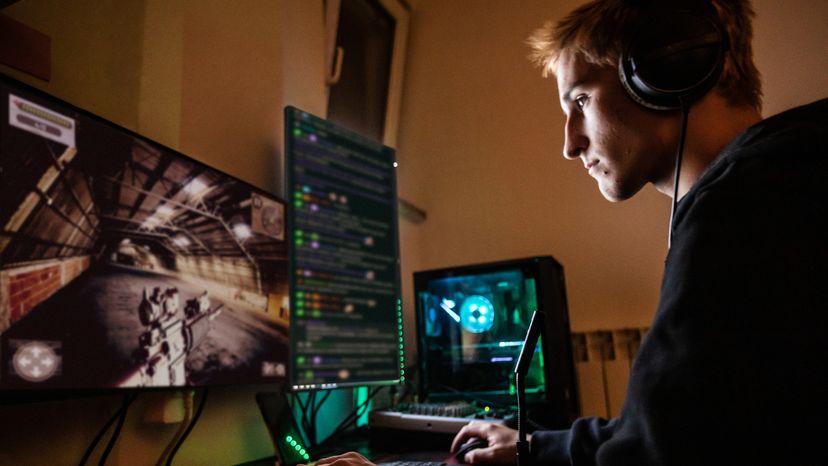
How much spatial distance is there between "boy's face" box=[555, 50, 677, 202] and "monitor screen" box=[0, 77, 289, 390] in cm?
66

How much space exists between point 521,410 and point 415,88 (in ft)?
6.26

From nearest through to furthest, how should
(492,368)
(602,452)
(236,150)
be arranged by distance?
(602,452)
(236,150)
(492,368)

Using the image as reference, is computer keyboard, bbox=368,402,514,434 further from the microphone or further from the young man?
the young man

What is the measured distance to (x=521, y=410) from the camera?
2.66ft

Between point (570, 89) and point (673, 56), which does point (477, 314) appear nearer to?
point (570, 89)

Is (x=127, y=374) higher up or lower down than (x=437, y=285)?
lower down

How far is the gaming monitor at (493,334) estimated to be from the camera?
5.18 feet

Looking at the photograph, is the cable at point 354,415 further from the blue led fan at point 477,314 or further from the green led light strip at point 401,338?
the blue led fan at point 477,314

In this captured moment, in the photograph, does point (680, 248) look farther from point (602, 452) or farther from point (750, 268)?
point (602, 452)

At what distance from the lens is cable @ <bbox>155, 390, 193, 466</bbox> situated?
0.98 meters

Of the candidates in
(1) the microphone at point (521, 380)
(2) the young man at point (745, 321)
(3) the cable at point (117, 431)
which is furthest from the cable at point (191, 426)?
(2) the young man at point (745, 321)

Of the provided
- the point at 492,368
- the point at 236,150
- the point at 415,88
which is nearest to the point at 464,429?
the point at 492,368

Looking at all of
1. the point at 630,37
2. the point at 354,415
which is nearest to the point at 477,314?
the point at 354,415

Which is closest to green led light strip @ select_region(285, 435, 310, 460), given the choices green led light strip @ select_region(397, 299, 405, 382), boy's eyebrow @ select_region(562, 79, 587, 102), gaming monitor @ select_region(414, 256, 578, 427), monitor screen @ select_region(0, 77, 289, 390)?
monitor screen @ select_region(0, 77, 289, 390)
